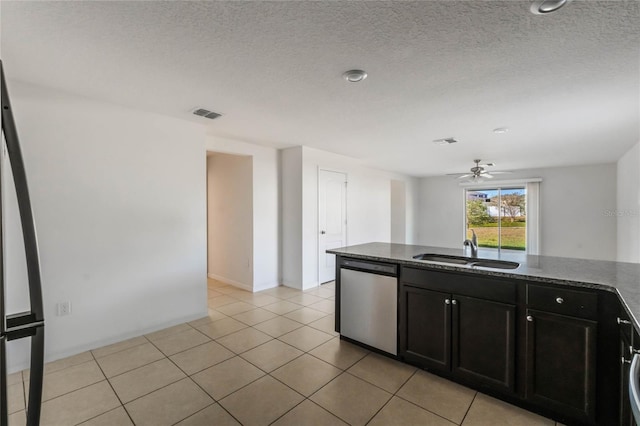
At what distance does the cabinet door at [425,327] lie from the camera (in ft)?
7.35

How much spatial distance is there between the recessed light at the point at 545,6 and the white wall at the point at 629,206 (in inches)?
162

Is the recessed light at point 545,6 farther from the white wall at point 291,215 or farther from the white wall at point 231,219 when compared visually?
the white wall at point 231,219

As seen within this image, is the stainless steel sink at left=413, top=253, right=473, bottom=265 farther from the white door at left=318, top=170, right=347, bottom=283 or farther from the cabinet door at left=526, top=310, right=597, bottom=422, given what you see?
the white door at left=318, top=170, right=347, bottom=283

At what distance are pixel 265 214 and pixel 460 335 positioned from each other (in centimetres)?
339

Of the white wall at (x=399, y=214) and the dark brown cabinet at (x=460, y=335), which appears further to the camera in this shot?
the white wall at (x=399, y=214)

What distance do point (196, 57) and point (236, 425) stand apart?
2391 mm

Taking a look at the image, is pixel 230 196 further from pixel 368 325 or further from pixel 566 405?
pixel 566 405

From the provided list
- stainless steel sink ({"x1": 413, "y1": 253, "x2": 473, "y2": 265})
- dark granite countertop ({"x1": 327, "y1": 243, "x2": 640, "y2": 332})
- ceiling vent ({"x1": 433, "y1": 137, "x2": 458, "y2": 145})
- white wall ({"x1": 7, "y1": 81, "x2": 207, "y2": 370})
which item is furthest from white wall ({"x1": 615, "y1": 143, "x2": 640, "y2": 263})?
white wall ({"x1": 7, "y1": 81, "x2": 207, "y2": 370})

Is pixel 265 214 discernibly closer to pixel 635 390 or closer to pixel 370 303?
pixel 370 303

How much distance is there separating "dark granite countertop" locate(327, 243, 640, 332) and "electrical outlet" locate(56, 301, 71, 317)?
2570 mm

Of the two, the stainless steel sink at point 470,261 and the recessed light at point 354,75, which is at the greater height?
the recessed light at point 354,75

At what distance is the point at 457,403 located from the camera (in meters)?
1.99

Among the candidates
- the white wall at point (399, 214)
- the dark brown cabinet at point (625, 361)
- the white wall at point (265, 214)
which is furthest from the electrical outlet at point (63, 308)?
the white wall at point (399, 214)

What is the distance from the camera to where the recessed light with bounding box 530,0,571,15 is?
55.5 inches
